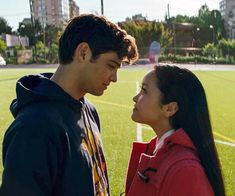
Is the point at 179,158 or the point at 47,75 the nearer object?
the point at 179,158

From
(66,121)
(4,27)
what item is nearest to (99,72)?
(66,121)

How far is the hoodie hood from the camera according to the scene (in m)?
2.38

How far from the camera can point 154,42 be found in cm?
7019

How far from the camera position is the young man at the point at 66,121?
2135 mm

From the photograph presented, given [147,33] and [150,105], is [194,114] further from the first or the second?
[147,33]

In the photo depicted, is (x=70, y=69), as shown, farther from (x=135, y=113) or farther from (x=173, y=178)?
(x=173, y=178)

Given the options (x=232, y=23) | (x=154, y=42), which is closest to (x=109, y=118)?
(x=154, y=42)

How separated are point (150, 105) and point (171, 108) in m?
0.13

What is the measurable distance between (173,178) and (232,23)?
127 meters

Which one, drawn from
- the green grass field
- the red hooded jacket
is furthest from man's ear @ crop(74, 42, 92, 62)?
the green grass field

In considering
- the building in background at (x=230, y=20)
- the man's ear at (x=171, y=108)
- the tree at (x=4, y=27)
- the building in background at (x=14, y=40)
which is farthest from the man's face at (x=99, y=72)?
the building in background at (x=230, y=20)

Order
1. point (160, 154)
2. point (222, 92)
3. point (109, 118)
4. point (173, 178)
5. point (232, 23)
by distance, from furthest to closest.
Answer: point (232, 23), point (222, 92), point (109, 118), point (160, 154), point (173, 178)

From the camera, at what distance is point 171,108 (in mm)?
2701

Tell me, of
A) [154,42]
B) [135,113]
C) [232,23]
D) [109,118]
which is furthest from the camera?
[232,23]
